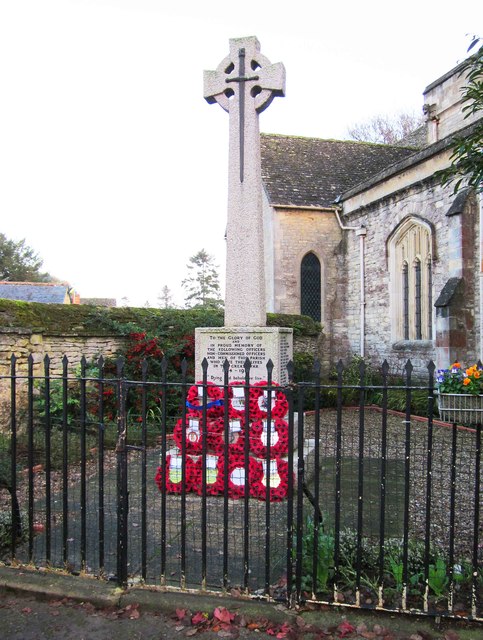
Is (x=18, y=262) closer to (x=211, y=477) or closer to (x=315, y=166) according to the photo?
(x=315, y=166)

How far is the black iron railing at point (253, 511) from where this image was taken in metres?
2.99

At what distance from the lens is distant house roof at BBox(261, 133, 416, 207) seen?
16.5 m

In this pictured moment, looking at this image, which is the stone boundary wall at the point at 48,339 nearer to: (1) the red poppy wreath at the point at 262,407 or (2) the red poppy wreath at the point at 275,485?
(1) the red poppy wreath at the point at 262,407

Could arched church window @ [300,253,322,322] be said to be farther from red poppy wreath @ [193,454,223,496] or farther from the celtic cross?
red poppy wreath @ [193,454,223,496]

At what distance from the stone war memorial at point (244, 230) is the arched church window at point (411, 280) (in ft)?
26.6

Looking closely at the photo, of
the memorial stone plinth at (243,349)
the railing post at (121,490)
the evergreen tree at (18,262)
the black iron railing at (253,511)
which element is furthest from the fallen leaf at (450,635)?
the evergreen tree at (18,262)

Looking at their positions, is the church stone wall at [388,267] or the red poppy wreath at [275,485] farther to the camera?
the church stone wall at [388,267]

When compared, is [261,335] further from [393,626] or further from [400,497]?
[393,626]

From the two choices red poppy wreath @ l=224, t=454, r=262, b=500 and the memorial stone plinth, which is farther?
the memorial stone plinth

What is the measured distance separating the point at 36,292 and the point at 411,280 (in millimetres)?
18327

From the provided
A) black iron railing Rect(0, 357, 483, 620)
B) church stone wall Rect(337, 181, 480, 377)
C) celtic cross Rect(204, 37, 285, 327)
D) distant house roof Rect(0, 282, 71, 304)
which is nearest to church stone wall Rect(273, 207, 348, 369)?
church stone wall Rect(337, 181, 480, 377)

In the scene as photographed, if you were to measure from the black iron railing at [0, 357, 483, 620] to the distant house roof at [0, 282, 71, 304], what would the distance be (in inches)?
708

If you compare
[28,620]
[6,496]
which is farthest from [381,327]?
[28,620]

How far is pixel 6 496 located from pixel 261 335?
11.2ft
